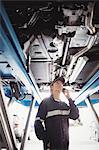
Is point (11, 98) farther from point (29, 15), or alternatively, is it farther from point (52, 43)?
point (29, 15)

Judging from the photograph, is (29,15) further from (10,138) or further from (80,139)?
(80,139)

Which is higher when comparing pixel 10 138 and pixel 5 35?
pixel 5 35

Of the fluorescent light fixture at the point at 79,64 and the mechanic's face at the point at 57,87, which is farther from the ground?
the fluorescent light fixture at the point at 79,64

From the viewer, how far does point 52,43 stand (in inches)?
91.7

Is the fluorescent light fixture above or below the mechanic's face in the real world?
above

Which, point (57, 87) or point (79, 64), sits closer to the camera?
point (57, 87)

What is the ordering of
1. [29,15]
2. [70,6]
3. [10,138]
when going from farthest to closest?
[10,138]
[29,15]
[70,6]

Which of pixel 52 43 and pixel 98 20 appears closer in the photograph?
pixel 98 20

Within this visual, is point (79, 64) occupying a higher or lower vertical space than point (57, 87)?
higher

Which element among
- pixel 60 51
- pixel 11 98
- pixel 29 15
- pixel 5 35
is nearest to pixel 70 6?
pixel 29 15

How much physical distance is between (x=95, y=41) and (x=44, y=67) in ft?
3.59

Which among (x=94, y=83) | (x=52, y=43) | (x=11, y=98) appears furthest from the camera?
(x=11, y=98)

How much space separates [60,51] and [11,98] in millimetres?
2082

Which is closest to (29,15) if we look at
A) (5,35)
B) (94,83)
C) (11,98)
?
(5,35)
